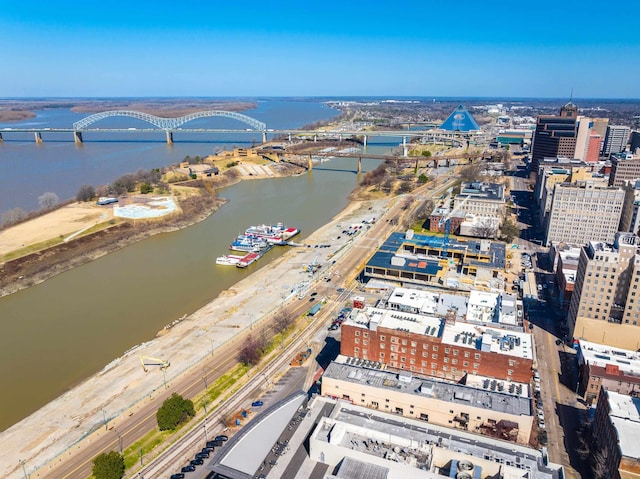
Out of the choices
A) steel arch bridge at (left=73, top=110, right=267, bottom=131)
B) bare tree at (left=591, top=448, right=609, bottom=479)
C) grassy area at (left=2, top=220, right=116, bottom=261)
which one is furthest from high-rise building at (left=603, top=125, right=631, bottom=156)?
grassy area at (left=2, top=220, right=116, bottom=261)

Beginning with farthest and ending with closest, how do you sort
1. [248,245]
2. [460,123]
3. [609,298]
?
[460,123], [248,245], [609,298]

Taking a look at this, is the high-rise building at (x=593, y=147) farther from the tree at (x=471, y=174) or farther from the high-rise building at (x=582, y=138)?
the tree at (x=471, y=174)

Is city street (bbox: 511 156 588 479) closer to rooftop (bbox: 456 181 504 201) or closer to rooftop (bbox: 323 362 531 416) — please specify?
rooftop (bbox: 323 362 531 416)

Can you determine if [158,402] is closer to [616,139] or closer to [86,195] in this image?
[86,195]

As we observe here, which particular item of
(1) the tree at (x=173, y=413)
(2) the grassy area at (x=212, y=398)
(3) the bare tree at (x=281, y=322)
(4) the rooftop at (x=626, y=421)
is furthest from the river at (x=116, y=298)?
(4) the rooftop at (x=626, y=421)

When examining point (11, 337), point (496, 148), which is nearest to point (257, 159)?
point (496, 148)

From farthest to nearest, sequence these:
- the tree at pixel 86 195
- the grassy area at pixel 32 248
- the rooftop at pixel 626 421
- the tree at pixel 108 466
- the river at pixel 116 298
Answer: the tree at pixel 86 195 < the grassy area at pixel 32 248 < the river at pixel 116 298 < the tree at pixel 108 466 < the rooftop at pixel 626 421

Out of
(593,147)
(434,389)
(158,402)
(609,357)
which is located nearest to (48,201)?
(158,402)
